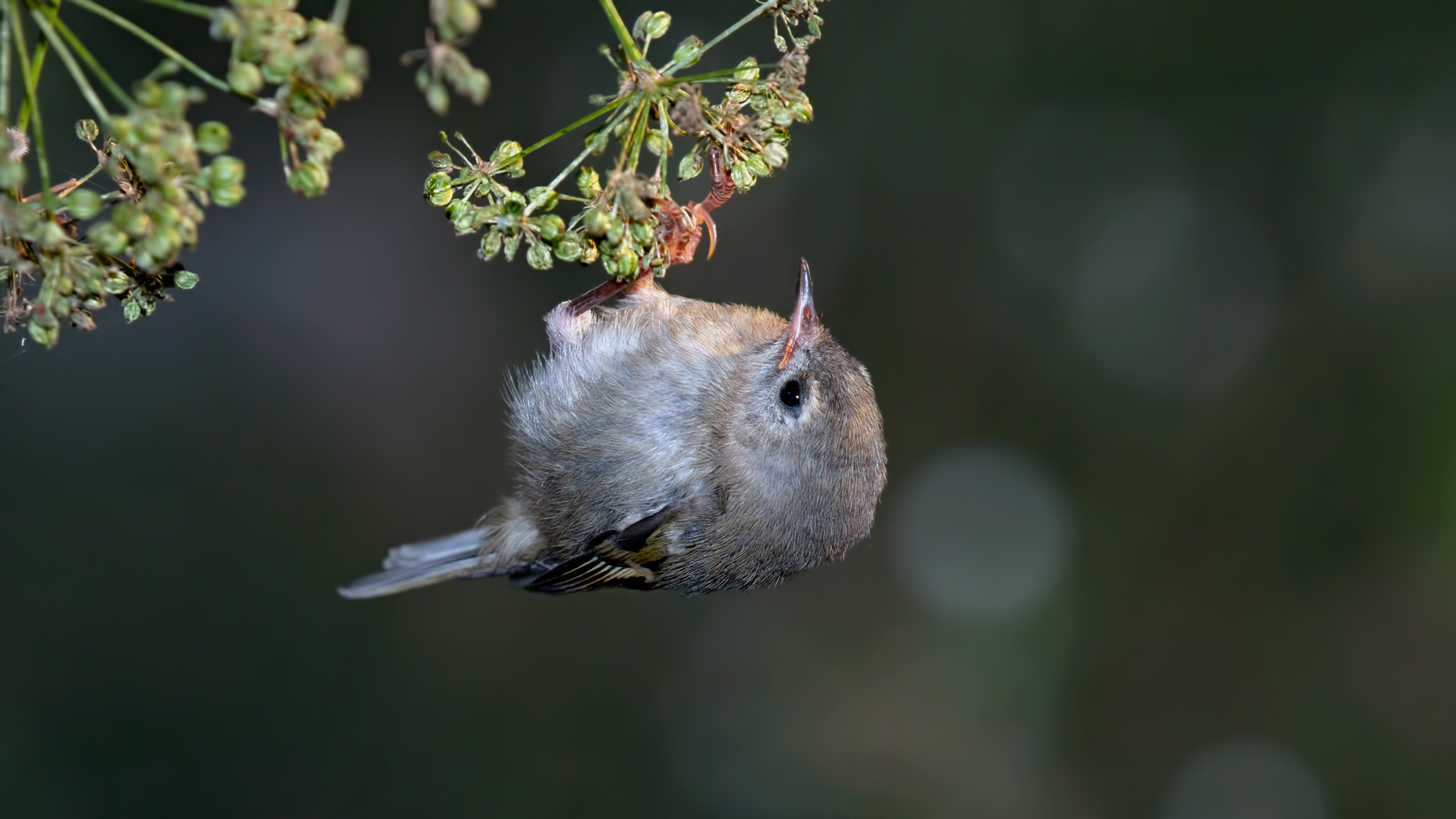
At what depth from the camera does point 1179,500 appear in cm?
661

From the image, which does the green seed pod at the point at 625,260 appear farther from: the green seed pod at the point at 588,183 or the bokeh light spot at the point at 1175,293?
the bokeh light spot at the point at 1175,293

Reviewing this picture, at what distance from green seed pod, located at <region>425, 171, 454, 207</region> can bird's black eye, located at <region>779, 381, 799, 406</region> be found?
1344 millimetres

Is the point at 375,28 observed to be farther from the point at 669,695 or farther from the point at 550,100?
the point at 669,695

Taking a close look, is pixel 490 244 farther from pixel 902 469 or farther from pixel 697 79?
pixel 902 469

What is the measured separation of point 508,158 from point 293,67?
0.37 m

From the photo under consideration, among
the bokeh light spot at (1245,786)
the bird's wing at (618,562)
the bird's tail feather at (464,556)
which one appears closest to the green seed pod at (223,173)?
the bird's wing at (618,562)

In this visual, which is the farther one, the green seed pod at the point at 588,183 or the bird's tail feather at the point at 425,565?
the bird's tail feather at the point at 425,565

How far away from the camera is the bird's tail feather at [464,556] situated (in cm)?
296

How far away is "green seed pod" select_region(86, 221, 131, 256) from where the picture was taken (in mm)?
1088

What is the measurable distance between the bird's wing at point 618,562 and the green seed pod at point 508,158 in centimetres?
135

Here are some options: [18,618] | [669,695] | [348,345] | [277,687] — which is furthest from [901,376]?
[18,618]

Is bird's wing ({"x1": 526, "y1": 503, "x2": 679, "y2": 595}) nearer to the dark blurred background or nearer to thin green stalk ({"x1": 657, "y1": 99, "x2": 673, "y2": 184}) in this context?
thin green stalk ({"x1": 657, "y1": 99, "x2": 673, "y2": 184})

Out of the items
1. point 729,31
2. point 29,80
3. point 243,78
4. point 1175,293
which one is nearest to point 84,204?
point 29,80

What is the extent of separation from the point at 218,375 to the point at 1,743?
2.27 meters
